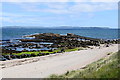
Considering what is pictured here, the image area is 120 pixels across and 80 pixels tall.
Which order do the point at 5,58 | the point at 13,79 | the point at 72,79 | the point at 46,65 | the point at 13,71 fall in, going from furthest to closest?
the point at 5,58 < the point at 46,65 < the point at 13,71 < the point at 13,79 < the point at 72,79

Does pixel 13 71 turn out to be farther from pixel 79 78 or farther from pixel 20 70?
pixel 79 78

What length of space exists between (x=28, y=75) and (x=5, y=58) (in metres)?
9.84

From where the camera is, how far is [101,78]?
11.5 metres

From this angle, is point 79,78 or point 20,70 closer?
point 79,78

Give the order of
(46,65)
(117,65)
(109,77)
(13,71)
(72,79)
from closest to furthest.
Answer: (109,77), (72,79), (117,65), (13,71), (46,65)

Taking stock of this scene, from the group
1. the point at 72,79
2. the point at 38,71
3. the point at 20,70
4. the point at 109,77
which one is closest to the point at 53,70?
the point at 38,71

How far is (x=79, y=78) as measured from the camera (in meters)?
12.2

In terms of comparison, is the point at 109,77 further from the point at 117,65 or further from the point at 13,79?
the point at 13,79

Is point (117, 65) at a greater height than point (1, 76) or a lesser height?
greater

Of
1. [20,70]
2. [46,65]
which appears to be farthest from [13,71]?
[46,65]

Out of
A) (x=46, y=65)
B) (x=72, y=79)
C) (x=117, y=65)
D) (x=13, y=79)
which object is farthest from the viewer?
(x=46, y=65)

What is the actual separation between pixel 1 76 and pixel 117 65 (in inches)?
299

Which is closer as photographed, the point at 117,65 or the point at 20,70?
the point at 117,65

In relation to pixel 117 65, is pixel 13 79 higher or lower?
lower
